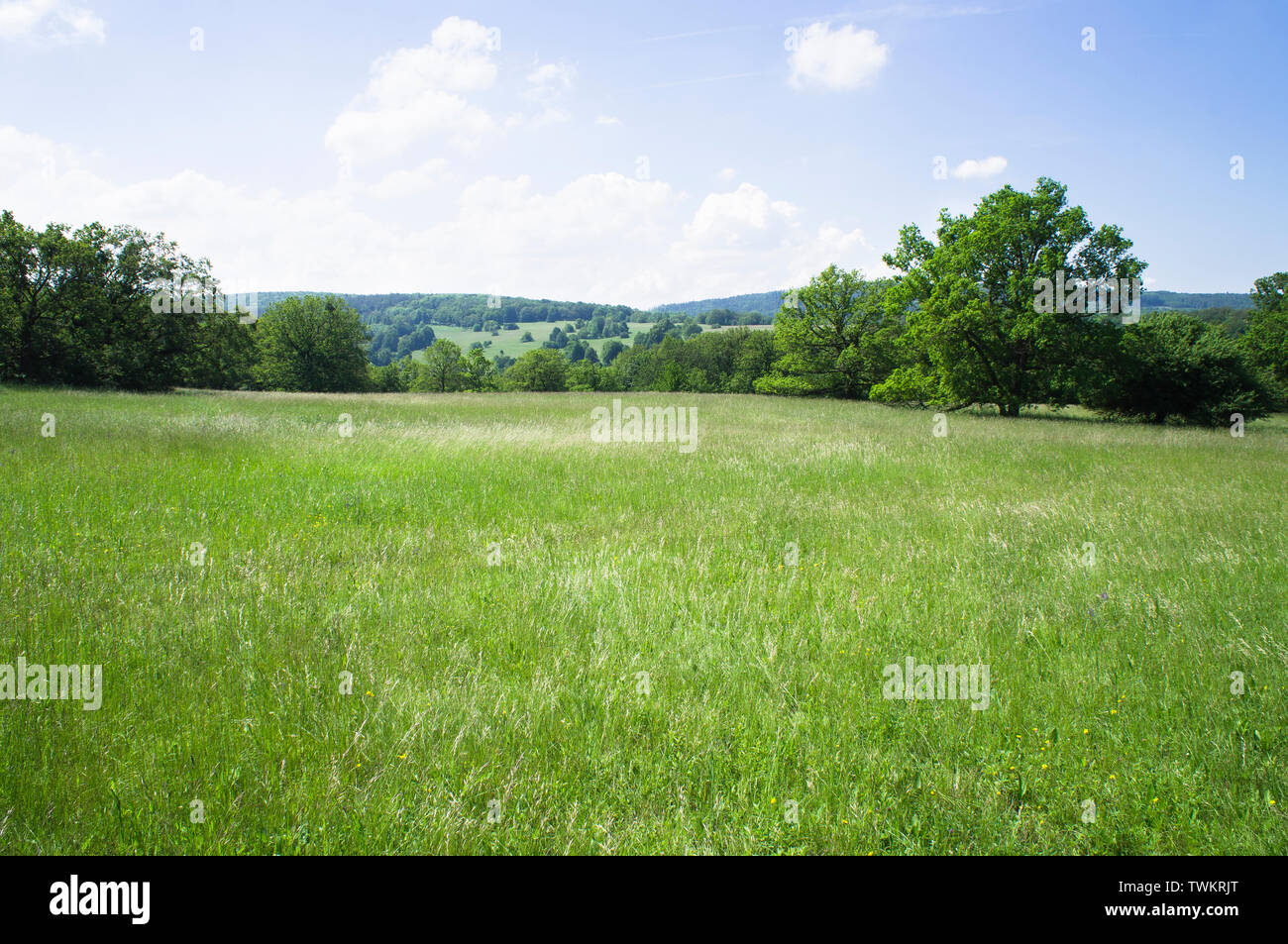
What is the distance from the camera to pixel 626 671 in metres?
3.78

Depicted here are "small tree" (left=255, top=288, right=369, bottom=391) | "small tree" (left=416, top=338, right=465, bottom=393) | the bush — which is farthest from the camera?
"small tree" (left=416, top=338, right=465, bottom=393)

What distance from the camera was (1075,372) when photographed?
84.3 feet

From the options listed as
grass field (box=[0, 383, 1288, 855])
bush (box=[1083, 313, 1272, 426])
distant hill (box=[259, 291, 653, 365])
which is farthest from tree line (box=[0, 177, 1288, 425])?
distant hill (box=[259, 291, 653, 365])

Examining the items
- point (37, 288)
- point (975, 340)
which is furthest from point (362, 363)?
point (975, 340)

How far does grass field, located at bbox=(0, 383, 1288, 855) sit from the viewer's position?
2527mm

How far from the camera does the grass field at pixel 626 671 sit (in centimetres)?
253

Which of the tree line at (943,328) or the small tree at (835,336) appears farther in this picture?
the small tree at (835,336)

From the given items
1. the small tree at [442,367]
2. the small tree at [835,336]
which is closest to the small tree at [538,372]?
the small tree at [442,367]

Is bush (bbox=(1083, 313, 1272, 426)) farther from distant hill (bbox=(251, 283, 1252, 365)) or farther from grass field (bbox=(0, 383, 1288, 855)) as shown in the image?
distant hill (bbox=(251, 283, 1252, 365))

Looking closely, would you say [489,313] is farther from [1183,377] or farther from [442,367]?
[1183,377]

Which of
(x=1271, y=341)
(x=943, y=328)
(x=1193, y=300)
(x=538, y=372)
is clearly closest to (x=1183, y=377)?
(x=943, y=328)

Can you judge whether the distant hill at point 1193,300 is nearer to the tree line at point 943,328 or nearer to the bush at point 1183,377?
the tree line at point 943,328
